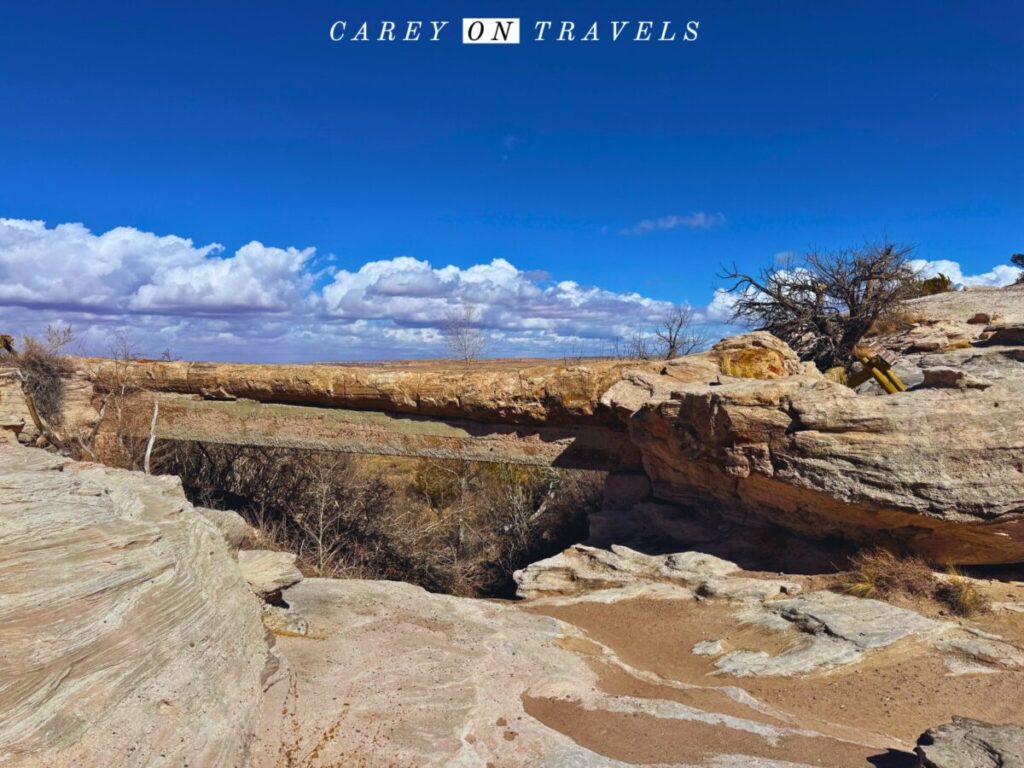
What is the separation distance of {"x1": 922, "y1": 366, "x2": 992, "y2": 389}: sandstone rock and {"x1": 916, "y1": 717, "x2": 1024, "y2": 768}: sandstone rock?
3.89 metres

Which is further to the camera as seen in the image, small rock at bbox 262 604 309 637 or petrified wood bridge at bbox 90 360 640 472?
petrified wood bridge at bbox 90 360 640 472

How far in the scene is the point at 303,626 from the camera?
6.39m

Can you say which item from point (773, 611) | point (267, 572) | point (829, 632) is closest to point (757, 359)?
point (773, 611)

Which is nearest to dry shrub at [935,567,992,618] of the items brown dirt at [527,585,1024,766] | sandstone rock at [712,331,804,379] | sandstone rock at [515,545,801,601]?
brown dirt at [527,585,1024,766]

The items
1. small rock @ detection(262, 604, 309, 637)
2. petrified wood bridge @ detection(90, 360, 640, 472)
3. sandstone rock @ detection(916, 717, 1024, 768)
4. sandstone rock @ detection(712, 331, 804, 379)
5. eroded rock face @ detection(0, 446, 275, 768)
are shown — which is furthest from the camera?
petrified wood bridge @ detection(90, 360, 640, 472)

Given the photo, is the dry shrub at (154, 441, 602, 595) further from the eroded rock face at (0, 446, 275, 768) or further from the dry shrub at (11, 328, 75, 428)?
the eroded rock face at (0, 446, 275, 768)

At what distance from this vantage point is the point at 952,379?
24.7 feet

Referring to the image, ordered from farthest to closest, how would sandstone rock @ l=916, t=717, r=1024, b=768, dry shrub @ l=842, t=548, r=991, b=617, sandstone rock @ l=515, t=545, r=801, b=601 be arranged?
sandstone rock @ l=515, t=545, r=801, b=601
dry shrub @ l=842, t=548, r=991, b=617
sandstone rock @ l=916, t=717, r=1024, b=768

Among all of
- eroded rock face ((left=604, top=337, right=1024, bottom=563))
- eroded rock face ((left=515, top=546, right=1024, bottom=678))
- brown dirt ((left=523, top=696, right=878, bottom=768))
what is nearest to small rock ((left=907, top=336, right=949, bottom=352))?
eroded rock face ((left=604, top=337, right=1024, bottom=563))

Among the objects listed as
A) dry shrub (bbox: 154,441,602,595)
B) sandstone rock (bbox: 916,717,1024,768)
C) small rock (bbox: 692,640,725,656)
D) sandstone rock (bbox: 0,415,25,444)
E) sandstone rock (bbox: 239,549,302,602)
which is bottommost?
dry shrub (bbox: 154,441,602,595)

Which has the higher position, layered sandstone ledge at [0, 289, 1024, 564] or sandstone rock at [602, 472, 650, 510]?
layered sandstone ledge at [0, 289, 1024, 564]

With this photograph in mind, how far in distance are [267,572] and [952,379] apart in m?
6.95

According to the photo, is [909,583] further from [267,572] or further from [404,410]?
[404,410]

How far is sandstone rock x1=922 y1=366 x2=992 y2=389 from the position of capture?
7.37 m
